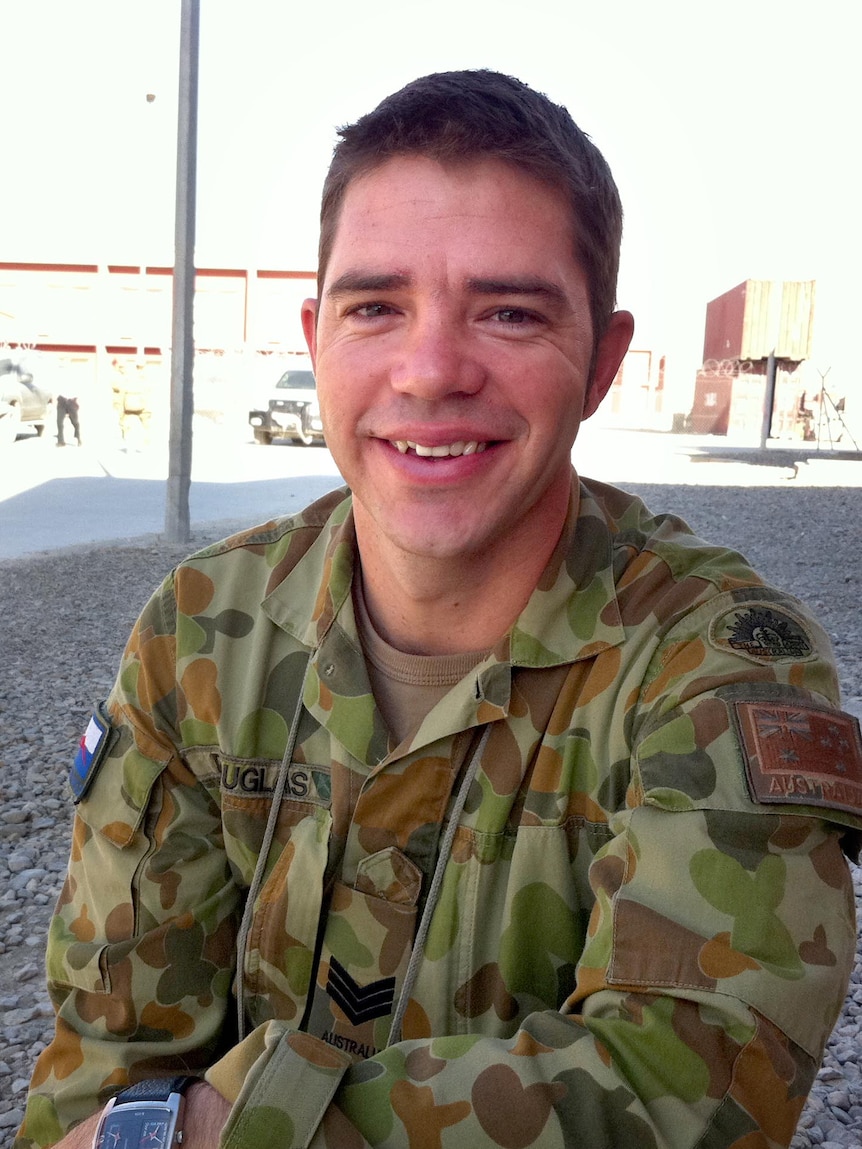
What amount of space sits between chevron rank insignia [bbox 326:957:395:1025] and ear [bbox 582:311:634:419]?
3.14 feet

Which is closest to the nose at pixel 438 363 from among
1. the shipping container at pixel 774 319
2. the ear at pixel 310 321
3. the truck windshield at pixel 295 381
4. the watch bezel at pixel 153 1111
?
the ear at pixel 310 321

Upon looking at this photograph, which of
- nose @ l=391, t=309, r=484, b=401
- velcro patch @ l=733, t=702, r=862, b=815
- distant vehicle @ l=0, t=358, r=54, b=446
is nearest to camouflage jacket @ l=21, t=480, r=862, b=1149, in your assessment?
velcro patch @ l=733, t=702, r=862, b=815

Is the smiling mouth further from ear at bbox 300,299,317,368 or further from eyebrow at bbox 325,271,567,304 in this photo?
ear at bbox 300,299,317,368

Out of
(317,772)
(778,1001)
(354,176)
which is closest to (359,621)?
(317,772)

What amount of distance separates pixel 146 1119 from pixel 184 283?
9088mm

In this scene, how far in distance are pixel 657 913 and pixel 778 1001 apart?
0.16 meters

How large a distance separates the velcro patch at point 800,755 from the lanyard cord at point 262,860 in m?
0.70

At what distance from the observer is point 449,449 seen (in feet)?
5.75

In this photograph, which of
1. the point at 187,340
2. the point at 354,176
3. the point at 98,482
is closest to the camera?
the point at 354,176

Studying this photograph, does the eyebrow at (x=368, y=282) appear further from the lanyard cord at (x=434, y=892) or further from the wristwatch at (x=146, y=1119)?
the wristwatch at (x=146, y=1119)

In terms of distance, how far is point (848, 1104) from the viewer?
256 centimetres

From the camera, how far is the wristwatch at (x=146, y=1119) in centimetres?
137

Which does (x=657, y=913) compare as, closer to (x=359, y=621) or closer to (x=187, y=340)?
(x=359, y=621)

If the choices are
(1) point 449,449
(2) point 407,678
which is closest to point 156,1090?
(2) point 407,678
